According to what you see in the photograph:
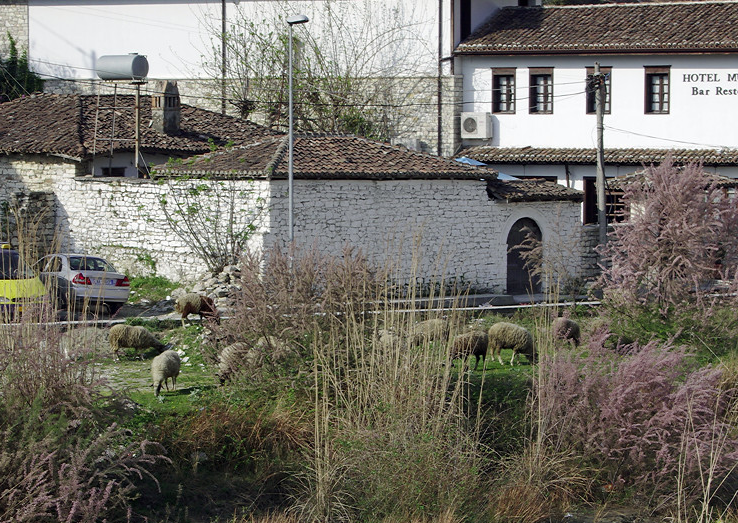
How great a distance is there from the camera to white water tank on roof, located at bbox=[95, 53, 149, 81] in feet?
91.8

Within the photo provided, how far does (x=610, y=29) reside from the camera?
33.2 meters

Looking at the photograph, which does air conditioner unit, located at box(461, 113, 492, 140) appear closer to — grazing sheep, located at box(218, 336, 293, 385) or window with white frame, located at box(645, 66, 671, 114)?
window with white frame, located at box(645, 66, 671, 114)

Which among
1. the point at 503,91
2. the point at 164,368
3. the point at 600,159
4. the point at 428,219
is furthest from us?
the point at 503,91

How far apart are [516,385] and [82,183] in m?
17.1

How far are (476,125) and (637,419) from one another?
79.9 ft

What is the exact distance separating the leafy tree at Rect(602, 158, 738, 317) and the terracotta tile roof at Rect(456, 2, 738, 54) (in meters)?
17.1

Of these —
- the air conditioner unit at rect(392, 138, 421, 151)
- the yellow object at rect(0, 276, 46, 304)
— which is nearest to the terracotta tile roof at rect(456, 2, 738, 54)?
the air conditioner unit at rect(392, 138, 421, 151)

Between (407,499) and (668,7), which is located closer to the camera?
(407,499)

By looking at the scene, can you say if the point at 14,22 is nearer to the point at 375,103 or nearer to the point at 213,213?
the point at 375,103

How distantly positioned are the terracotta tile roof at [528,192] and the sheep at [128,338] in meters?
12.1

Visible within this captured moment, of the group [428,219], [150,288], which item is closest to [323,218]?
[428,219]

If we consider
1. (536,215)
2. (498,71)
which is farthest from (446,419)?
(498,71)

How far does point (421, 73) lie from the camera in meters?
34.0

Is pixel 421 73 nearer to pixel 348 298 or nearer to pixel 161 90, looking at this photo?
pixel 161 90
